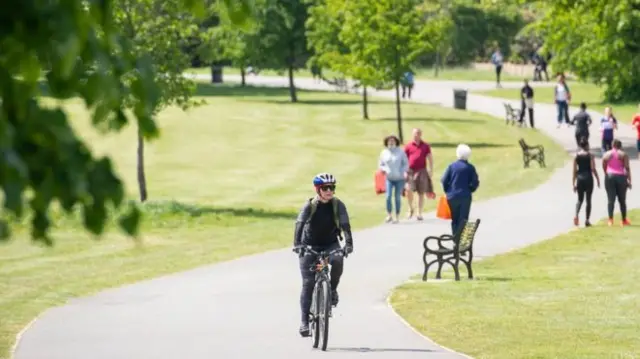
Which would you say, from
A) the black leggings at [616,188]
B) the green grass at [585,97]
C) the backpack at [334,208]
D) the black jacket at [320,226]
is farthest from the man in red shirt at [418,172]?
the green grass at [585,97]

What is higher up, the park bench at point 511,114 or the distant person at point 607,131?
the distant person at point 607,131

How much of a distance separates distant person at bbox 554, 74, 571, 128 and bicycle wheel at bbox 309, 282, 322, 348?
138ft

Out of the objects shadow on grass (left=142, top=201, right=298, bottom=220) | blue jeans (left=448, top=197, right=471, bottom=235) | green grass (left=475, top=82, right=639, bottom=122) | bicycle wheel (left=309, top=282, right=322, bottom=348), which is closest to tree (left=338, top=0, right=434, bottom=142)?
green grass (left=475, top=82, right=639, bottom=122)

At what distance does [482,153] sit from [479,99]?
25.7 meters

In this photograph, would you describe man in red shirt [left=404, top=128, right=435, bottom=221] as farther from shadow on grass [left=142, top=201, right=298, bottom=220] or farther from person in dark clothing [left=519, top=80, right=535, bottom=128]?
person in dark clothing [left=519, top=80, right=535, bottom=128]

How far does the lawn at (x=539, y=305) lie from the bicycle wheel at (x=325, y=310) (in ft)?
4.31

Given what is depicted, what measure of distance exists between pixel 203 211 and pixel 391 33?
19230 millimetres

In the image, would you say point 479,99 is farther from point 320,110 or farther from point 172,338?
point 172,338

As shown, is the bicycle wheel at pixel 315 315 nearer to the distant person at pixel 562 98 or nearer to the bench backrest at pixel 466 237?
the bench backrest at pixel 466 237

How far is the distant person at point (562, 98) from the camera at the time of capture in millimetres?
57250

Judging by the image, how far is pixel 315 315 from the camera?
1577 cm

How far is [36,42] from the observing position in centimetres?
485

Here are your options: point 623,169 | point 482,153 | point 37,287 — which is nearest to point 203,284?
point 37,287

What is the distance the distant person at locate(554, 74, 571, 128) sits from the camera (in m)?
57.2
